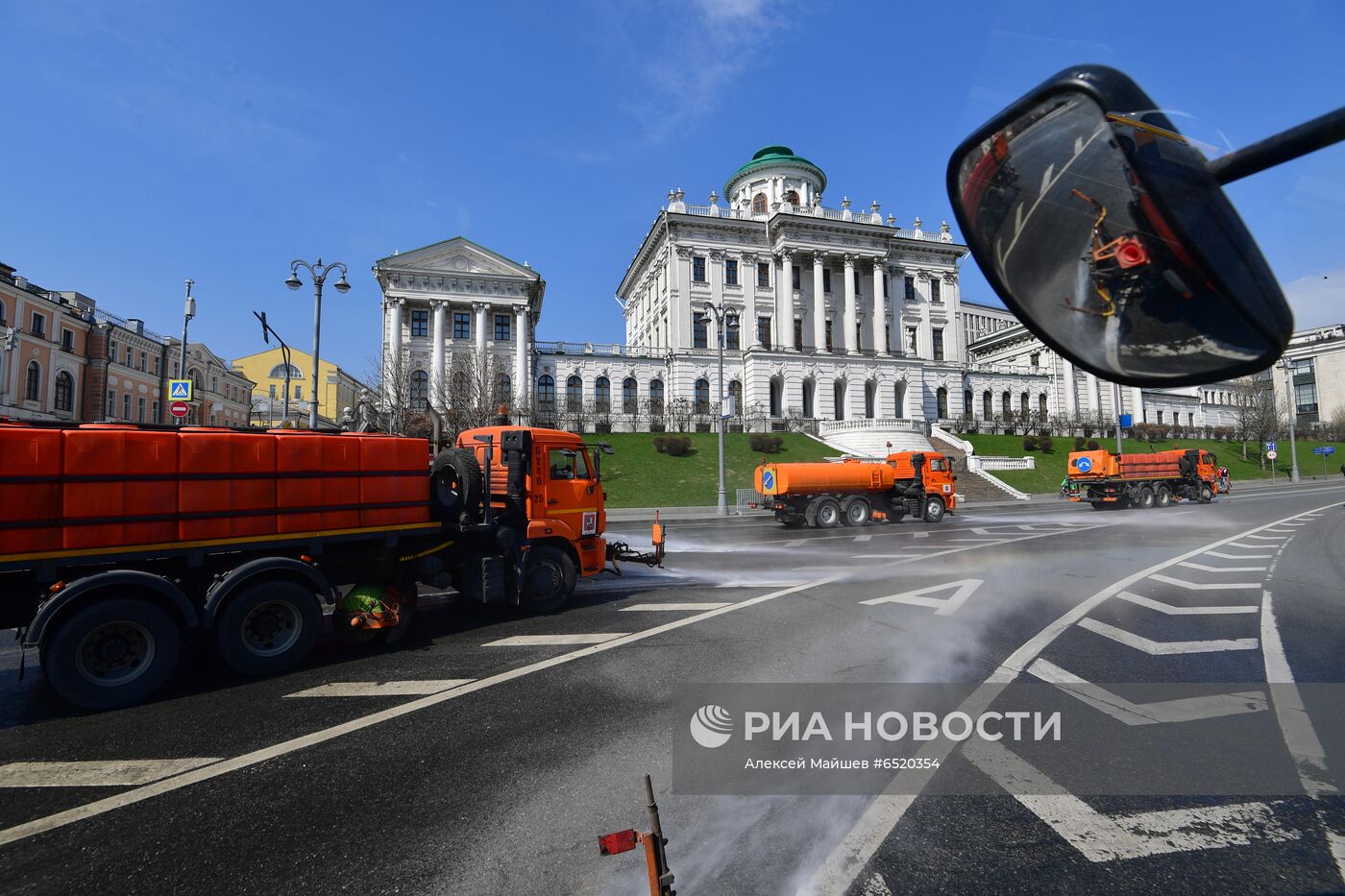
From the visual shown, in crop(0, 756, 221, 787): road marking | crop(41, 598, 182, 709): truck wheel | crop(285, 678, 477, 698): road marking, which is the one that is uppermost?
crop(41, 598, 182, 709): truck wheel

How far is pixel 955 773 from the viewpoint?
4.05m

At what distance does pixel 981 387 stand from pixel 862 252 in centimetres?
2031

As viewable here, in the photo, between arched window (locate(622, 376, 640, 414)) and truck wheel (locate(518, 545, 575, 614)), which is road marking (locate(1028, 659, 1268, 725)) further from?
arched window (locate(622, 376, 640, 414))

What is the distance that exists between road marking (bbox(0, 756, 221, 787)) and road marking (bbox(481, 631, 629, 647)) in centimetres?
330

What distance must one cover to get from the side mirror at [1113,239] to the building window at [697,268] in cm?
6001

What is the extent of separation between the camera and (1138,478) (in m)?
30.8

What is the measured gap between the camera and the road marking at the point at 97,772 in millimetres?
4219

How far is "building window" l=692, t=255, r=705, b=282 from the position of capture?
59.9 metres

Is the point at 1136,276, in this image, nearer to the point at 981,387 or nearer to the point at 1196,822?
the point at 1196,822

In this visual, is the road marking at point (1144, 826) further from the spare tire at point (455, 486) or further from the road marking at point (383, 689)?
the spare tire at point (455, 486)

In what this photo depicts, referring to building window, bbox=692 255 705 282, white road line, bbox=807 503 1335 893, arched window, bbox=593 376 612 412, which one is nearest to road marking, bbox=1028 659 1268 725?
white road line, bbox=807 503 1335 893

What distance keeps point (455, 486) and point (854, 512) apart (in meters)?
18.1

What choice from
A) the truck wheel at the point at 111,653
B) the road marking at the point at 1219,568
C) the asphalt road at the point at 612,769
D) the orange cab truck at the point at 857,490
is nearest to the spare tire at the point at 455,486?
the asphalt road at the point at 612,769

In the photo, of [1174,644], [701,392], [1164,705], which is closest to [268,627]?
[1164,705]
